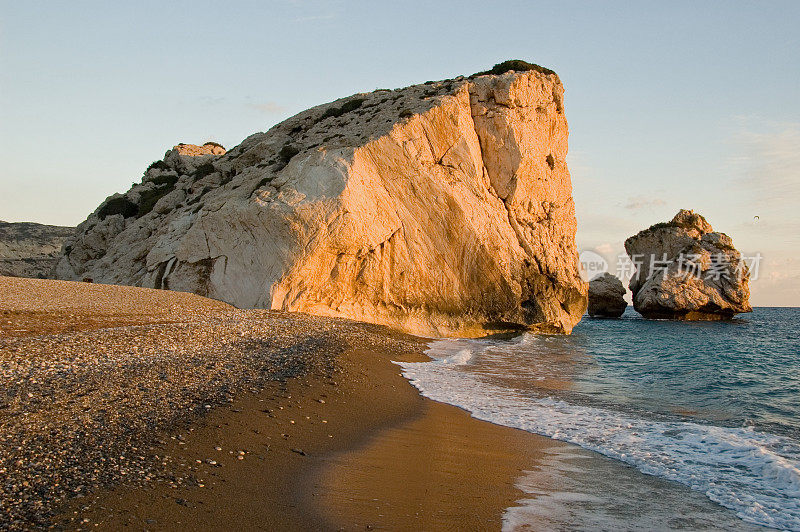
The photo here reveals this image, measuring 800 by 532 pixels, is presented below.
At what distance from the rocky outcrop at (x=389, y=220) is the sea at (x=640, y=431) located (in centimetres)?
617

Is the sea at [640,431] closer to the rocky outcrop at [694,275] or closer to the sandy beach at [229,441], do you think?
the sandy beach at [229,441]

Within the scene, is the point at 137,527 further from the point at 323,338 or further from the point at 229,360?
the point at 323,338

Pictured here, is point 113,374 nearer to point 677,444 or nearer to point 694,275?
point 677,444

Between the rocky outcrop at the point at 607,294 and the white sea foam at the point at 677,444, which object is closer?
the white sea foam at the point at 677,444

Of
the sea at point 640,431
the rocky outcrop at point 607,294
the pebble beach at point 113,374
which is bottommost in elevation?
the sea at point 640,431

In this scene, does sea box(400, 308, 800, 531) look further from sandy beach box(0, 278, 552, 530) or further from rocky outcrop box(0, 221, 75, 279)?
rocky outcrop box(0, 221, 75, 279)

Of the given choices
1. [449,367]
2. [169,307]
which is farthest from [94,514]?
[169,307]

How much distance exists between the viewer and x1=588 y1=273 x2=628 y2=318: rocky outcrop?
234 feet

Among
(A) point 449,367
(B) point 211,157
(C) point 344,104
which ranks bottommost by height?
(A) point 449,367

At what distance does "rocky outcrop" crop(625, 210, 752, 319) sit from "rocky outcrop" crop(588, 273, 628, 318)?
6.53m

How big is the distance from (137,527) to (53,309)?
593 inches

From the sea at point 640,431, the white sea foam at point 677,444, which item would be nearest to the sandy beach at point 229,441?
the sea at point 640,431

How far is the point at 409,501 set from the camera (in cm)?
603

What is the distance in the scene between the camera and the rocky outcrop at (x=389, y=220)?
2458cm
